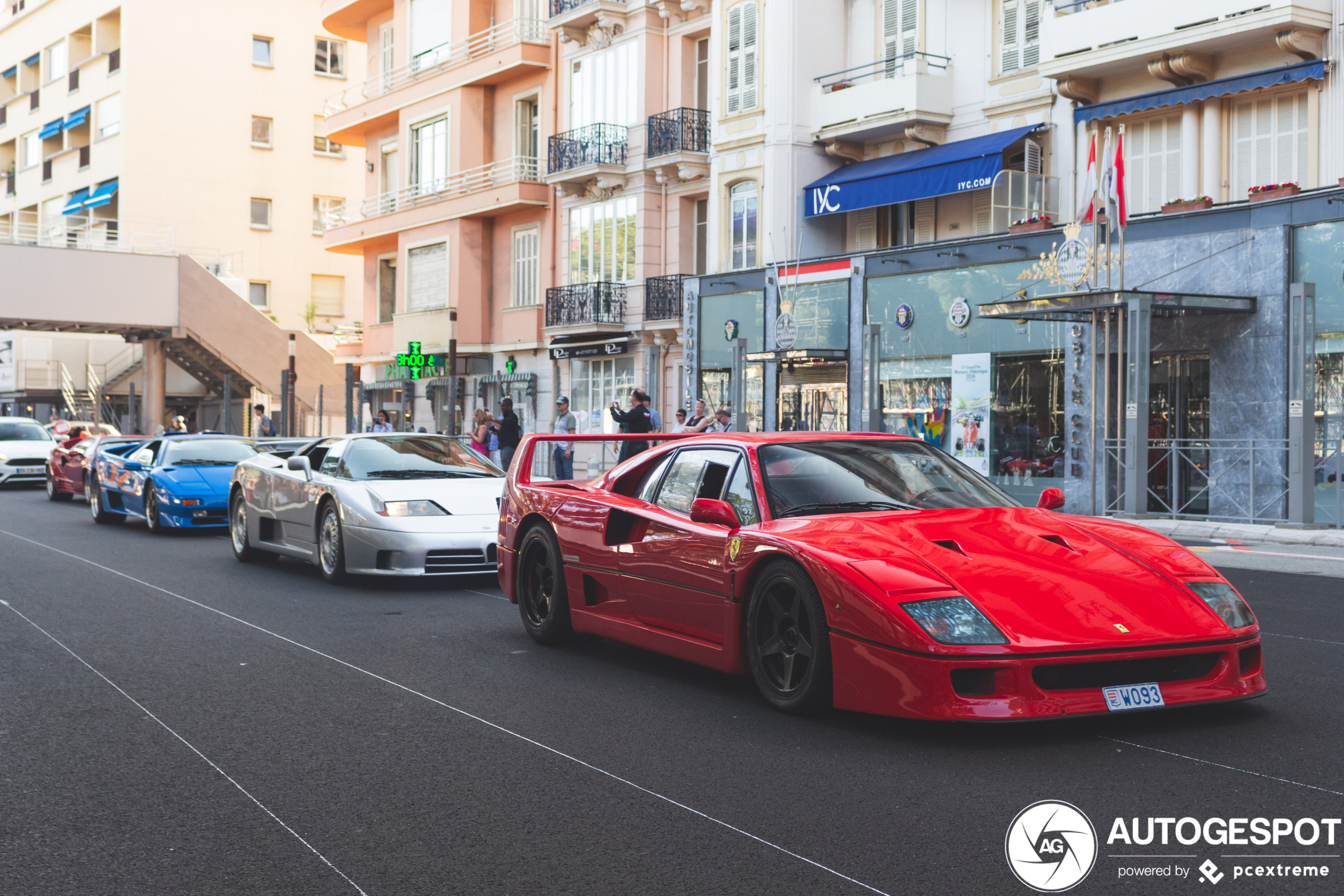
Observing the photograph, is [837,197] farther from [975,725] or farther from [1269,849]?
[1269,849]

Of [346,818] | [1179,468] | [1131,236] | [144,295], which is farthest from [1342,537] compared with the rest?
[144,295]

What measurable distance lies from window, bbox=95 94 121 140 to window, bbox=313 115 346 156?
753cm

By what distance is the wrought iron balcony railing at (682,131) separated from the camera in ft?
104

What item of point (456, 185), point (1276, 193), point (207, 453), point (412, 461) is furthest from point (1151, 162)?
point (456, 185)

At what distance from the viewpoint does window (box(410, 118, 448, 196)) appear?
3888cm

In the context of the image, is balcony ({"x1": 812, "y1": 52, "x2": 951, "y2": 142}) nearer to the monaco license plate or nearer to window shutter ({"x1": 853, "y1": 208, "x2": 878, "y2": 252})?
window shutter ({"x1": 853, "y1": 208, "x2": 878, "y2": 252})

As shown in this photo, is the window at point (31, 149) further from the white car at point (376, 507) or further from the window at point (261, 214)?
the white car at point (376, 507)

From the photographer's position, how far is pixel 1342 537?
1666cm

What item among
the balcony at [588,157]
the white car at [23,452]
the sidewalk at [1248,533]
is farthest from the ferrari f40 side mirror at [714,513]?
the balcony at [588,157]

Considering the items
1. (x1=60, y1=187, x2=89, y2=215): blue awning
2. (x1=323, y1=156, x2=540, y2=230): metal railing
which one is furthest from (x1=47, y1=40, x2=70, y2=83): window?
(x1=323, y1=156, x2=540, y2=230): metal railing

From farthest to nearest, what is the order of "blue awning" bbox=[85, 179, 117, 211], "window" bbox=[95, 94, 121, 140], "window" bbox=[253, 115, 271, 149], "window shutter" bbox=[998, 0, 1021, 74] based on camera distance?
"window" bbox=[253, 115, 271, 149], "window" bbox=[95, 94, 121, 140], "blue awning" bbox=[85, 179, 117, 211], "window shutter" bbox=[998, 0, 1021, 74]

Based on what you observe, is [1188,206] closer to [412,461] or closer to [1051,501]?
[412,461]

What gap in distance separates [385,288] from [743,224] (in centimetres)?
1676

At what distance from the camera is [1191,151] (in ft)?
70.9
